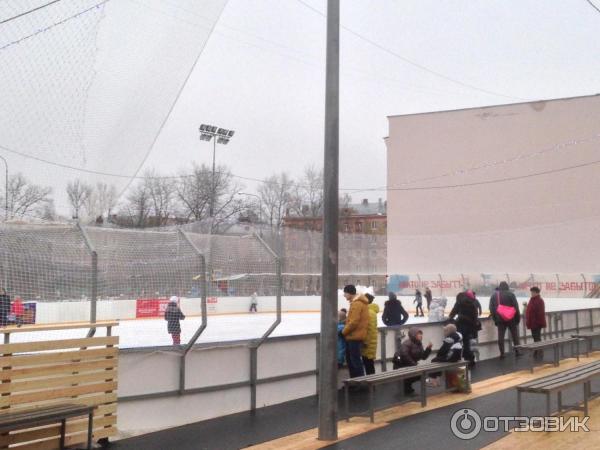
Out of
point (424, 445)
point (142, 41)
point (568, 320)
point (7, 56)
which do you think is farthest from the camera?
point (568, 320)

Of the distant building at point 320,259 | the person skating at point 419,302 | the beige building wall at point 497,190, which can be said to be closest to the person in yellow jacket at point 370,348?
the distant building at point 320,259

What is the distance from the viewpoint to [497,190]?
37.9m

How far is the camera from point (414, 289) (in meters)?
32.3

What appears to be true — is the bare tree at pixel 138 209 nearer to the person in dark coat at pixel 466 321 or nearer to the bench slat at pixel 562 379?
the person in dark coat at pixel 466 321

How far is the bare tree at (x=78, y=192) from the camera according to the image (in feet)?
14.3

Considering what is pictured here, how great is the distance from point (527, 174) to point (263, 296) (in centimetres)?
3027

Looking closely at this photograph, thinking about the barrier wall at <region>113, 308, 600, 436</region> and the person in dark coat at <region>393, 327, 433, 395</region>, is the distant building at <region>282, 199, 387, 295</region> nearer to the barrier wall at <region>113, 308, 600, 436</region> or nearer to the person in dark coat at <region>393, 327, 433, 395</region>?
the person in dark coat at <region>393, 327, 433, 395</region>

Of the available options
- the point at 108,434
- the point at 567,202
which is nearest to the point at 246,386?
the point at 108,434

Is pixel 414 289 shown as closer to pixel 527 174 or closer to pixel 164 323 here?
pixel 527 174

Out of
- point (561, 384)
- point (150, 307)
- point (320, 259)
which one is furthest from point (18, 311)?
point (320, 259)

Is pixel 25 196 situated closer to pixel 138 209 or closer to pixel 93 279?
pixel 93 279

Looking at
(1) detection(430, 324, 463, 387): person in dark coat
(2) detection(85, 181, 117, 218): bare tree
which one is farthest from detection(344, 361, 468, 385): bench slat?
(2) detection(85, 181, 117, 218): bare tree

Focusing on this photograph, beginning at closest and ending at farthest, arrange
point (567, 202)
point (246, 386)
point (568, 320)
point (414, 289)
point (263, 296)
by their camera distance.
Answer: point (246, 386) < point (263, 296) < point (568, 320) < point (414, 289) < point (567, 202)

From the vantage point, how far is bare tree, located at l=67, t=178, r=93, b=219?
14.3ft
